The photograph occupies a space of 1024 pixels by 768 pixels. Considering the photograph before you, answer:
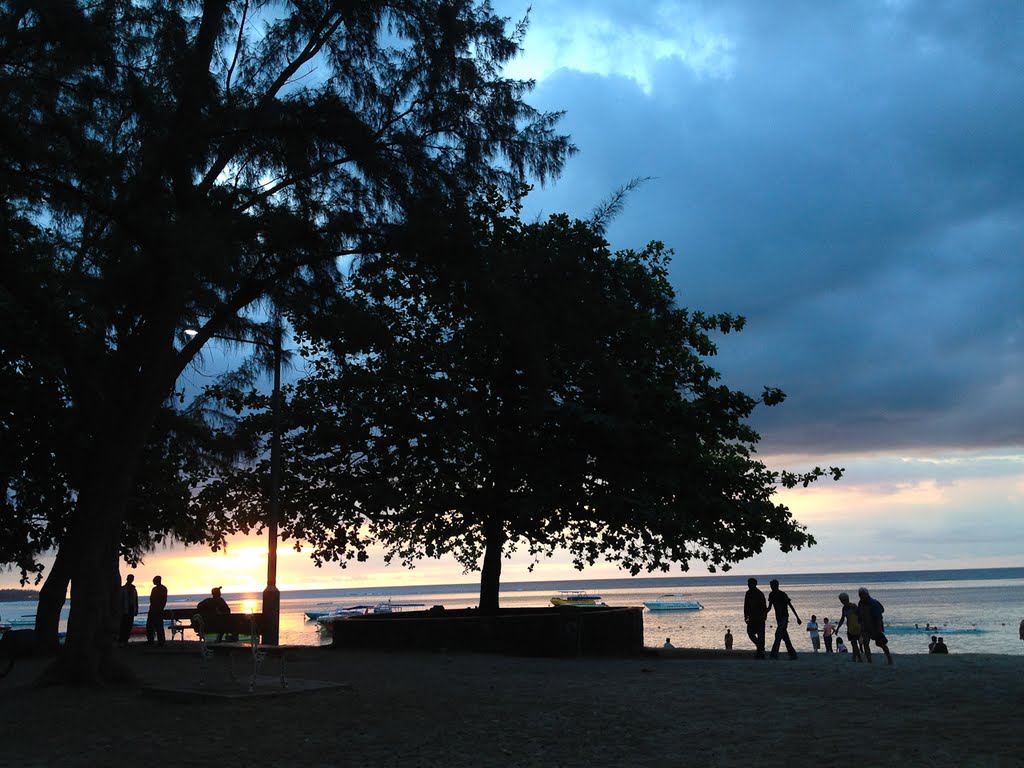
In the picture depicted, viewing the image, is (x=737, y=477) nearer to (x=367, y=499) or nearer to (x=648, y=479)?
(x=648, y=479)

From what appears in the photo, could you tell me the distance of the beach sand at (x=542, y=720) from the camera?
870 cm

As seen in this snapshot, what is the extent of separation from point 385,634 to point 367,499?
3222mm

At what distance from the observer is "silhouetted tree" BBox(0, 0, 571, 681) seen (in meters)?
12.8

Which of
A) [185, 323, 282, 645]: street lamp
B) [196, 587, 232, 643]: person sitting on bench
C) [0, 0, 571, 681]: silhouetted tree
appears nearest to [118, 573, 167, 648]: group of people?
[196, 587, 232, 643]: person sitting on bench

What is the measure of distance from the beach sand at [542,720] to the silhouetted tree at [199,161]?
11.6 ft

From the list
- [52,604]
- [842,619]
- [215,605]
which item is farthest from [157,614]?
[842,619]

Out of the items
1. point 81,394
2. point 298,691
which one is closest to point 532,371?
point 298,691

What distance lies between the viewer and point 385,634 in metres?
23.8

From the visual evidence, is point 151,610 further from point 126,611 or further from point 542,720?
point 542,720

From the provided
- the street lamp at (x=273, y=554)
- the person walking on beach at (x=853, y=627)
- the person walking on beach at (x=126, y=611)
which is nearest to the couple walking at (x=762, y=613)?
the person walking on beach at (x=853, y=627)

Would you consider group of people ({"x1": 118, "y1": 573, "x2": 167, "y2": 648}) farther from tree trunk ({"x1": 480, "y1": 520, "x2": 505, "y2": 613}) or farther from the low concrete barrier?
tree trunk ({"x1": 480, "y1": 520, "x2": 505, "y2": 613})

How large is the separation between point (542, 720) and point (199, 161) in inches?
330

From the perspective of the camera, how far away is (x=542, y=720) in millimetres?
10828

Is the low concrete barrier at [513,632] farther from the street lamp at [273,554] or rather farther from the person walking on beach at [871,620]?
the person walking on beach at [871,620]
